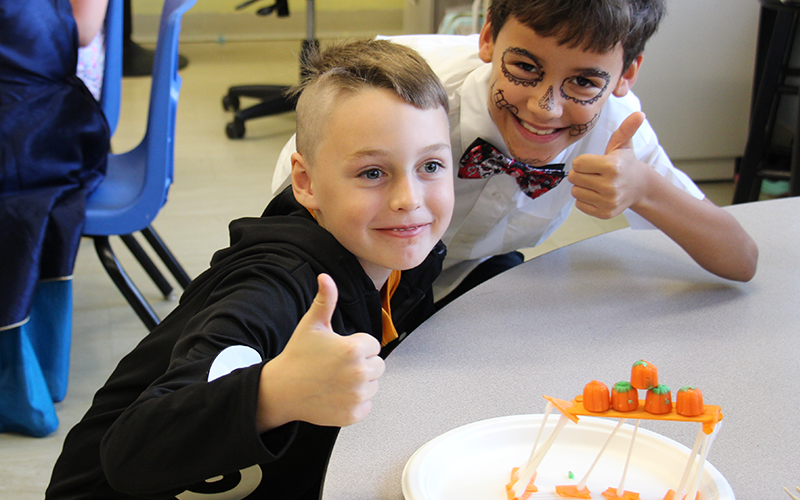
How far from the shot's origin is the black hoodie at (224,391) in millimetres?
526

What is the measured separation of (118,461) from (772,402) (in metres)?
0.55

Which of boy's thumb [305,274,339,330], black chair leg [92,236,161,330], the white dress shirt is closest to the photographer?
boy's thumb [305,274,339,330]

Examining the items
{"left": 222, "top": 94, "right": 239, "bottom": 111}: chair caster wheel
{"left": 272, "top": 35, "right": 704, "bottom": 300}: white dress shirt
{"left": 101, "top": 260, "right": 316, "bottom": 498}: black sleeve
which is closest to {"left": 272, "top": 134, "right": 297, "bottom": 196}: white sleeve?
{"left": 272, "top": 35, "right": 704, "bottom": 300}: white dress shirt

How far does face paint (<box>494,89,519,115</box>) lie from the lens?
0.99 m

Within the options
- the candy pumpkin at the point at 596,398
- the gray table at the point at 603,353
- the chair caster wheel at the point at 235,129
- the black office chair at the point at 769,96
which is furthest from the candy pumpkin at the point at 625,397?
the chair caster wheel at the point at 235,129

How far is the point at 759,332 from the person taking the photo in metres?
0.78

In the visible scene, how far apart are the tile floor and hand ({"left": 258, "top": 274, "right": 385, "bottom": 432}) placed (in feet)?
3.40

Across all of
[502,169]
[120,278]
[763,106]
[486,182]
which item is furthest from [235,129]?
[502,169]

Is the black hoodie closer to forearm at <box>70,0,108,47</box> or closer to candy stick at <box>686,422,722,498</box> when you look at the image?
candy stick at <box>686,422,722,498</box>

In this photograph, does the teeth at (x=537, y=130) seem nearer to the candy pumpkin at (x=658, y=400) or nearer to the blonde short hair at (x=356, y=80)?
the blonde short hair at (x=356, y=80)

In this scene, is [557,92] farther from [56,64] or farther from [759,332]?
[56,64]

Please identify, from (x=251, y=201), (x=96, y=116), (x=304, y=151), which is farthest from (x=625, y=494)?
(x=251, y=201)

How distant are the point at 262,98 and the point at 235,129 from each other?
345 millimetres

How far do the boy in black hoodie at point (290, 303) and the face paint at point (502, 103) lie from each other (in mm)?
190
